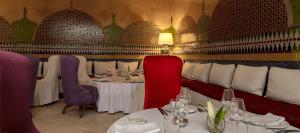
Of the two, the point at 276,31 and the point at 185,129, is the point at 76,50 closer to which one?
the point at 276,31

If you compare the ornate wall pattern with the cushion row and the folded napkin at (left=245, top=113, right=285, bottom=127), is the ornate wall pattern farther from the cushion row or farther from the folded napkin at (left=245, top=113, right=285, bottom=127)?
the folded napkin at (left=245, top=113, right=285, bottom=127)

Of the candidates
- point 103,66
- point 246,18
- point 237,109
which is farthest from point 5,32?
point 237,109

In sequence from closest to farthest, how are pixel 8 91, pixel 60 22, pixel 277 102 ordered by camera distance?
pixel 8 91
pixel 277 102
pixel 60 22

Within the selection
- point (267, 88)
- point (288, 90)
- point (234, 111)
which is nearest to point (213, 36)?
point (267, 88)

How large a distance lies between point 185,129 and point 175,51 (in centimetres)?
645

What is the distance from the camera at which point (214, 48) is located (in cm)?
576

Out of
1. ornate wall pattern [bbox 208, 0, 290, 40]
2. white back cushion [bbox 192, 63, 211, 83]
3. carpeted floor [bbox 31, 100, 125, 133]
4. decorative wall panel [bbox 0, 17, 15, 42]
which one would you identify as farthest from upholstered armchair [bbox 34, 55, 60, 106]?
ornate wall pattern [bbox 208, 0, 290, 40]

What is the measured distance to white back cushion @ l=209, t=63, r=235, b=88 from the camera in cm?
450

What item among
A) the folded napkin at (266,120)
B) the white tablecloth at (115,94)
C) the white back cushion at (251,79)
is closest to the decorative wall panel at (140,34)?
the white tablecloth at (115,94)

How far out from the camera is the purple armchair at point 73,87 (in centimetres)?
458

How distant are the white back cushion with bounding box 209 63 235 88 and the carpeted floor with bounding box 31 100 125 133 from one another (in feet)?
5.98

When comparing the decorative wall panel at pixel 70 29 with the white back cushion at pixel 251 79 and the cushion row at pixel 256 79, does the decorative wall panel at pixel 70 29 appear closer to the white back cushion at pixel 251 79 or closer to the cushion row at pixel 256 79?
the cushion row at pixel 256 79

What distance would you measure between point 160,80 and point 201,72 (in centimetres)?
277

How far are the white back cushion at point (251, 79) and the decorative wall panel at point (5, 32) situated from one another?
574 cm
